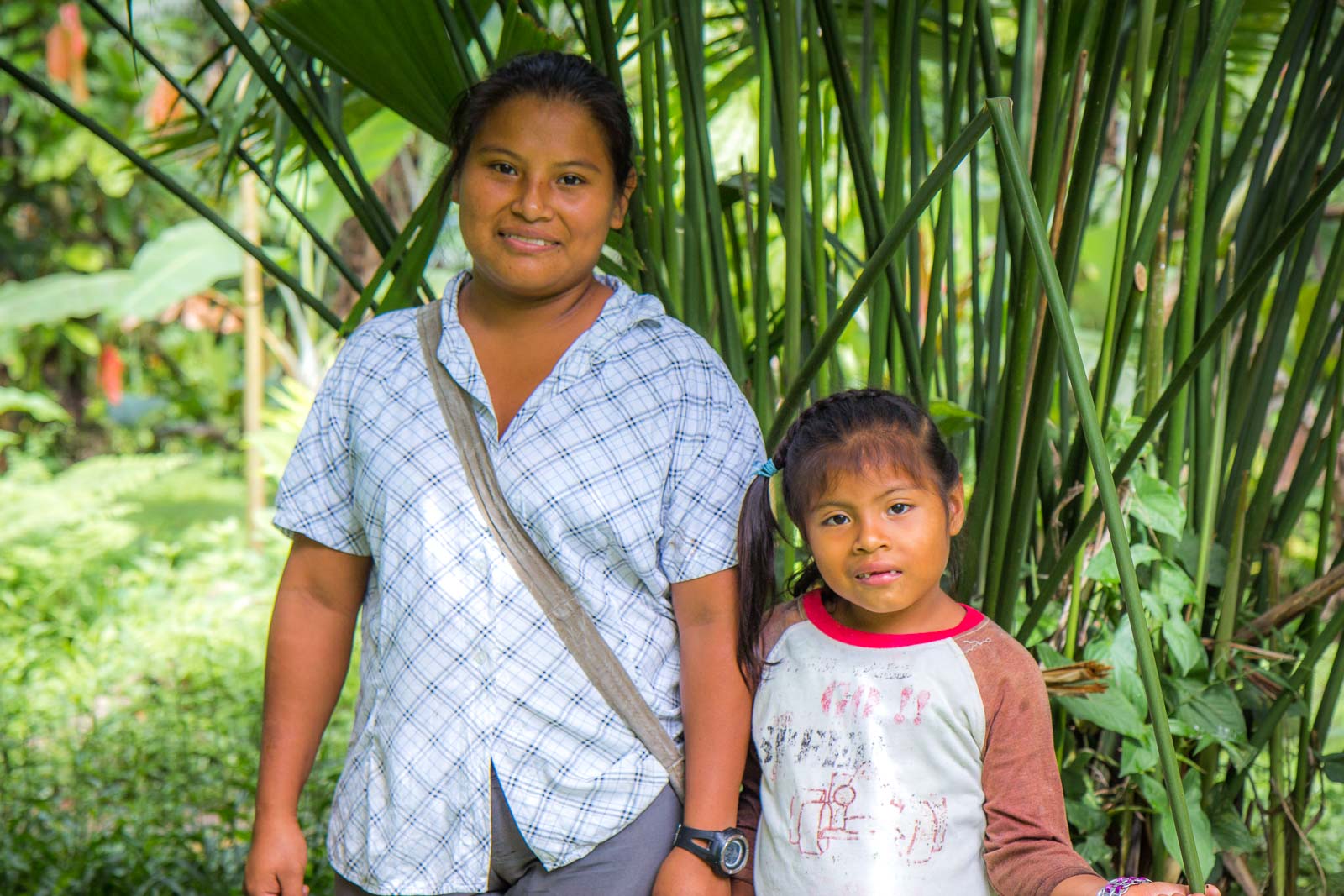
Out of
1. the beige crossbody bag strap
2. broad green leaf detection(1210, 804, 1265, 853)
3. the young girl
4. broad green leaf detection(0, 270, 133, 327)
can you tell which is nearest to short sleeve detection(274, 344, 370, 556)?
the beige crossbody bag strap

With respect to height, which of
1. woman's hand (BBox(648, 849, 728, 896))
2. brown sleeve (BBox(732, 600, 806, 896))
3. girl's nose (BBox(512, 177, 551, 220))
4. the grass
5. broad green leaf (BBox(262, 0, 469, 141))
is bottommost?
the grass

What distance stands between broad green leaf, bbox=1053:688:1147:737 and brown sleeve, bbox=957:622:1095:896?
0.75 feet

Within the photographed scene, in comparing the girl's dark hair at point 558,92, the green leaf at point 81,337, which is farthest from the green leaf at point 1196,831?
the green leaf at point 81,337

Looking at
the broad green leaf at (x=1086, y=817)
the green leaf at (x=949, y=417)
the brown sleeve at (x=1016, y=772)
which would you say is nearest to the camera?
the brown sleeve at (x=1016, y=772)

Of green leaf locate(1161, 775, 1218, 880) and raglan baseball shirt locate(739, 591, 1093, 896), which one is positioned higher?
raglan baseball shirt locate(739, 591, 1093, 896)

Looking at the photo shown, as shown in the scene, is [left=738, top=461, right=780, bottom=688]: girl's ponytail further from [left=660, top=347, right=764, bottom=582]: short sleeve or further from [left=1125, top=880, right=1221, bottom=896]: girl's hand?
[left=1125, top=880, right=1221, bottom=896]: girl's hand

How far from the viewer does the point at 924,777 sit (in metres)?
0.88

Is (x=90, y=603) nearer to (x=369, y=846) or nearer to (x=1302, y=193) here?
(x=369, y=846)

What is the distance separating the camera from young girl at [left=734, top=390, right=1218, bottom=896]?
34.1 inches

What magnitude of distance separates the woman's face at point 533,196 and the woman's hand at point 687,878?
45 centimetres

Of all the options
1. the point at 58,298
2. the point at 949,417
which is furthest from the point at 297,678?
the point at 58,298

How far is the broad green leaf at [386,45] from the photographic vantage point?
1.10m

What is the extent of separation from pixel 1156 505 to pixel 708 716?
0.47 m

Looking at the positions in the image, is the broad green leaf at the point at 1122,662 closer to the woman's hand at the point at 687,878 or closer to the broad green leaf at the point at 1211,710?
the broad green leaf at the point at 1211,710
